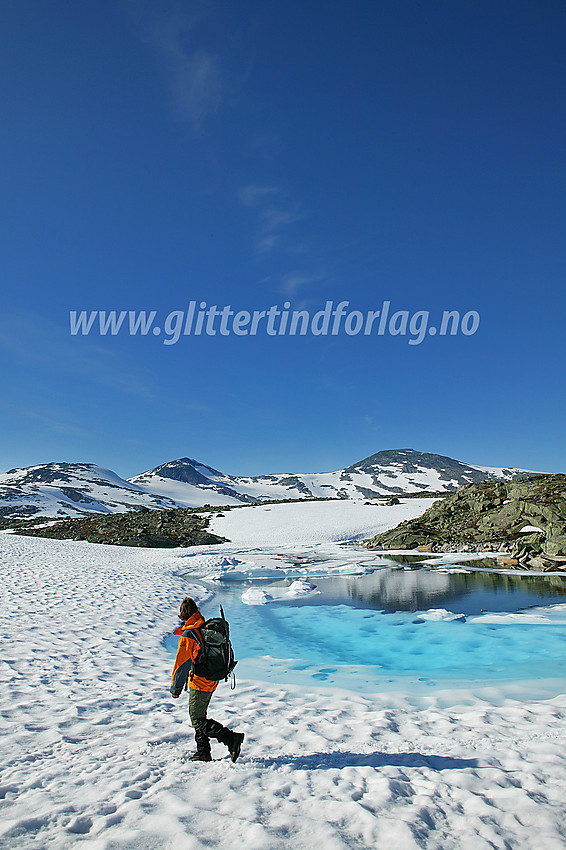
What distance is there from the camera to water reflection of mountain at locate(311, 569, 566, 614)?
61.3 ft

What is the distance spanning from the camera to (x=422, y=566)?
30.8 metres

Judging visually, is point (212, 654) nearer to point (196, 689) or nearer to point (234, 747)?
point (196, 689)

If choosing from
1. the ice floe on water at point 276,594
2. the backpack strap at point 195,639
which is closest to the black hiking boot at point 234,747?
the backpack strap at point 195,639

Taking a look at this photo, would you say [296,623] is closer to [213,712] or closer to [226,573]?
[213,712]

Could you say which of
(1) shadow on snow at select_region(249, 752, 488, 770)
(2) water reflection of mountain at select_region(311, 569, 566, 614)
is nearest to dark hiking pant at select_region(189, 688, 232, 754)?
(1) shadow on snow at select_region(249, 752, 488, 770)

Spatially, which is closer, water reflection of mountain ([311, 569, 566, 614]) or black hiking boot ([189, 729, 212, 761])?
black hiking boot ([189, 729, 212, 761])

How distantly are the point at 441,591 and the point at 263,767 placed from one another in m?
18.4

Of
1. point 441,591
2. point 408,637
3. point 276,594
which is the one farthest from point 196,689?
point 441,591

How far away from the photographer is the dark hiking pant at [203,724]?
5.56 m

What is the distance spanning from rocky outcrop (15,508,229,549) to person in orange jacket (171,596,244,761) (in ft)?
139

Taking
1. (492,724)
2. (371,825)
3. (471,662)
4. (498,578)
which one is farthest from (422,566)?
(371,825)

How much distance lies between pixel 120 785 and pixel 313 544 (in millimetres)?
45033

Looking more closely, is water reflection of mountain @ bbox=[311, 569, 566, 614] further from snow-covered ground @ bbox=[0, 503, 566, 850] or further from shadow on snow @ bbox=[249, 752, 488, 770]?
shadow on snow @ bbox=[249, 752, 488, 770]

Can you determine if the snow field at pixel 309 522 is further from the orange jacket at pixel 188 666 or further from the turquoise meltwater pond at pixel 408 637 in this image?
the orange jacket at pixel 188 666
